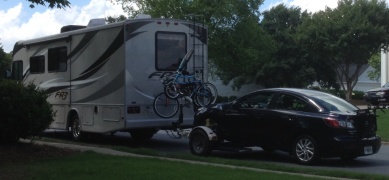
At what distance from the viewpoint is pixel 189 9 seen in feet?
119

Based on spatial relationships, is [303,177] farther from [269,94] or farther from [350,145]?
[269,94]

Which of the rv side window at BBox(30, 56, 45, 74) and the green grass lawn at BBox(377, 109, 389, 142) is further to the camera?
the rv side window at BBox(30, 56, 45, 74)

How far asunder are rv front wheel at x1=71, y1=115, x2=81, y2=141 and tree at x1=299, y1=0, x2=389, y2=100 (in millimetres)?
28988

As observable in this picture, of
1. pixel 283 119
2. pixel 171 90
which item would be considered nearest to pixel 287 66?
pixel 171 90

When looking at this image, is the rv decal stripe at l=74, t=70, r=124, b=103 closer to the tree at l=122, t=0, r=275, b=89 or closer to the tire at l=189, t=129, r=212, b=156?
the tire at l=189, t=129, r=212, b=156

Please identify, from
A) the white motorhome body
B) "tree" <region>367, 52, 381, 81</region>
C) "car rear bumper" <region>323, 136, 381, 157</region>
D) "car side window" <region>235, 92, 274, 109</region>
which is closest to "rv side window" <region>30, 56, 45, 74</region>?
the white motorhome body

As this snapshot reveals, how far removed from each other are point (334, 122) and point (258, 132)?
186 cm

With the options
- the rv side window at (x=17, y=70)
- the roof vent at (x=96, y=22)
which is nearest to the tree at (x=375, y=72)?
the rv side window at (x=17, y=70)

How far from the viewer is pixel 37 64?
761 inches

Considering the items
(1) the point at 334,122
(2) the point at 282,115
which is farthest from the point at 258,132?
(1) the point at 334,122

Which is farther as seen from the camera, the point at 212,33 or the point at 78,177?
the point at 212,33

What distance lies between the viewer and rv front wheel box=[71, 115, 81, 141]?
1730 cm

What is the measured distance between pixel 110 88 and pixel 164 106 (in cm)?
148

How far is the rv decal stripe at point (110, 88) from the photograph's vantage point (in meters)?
15.4
